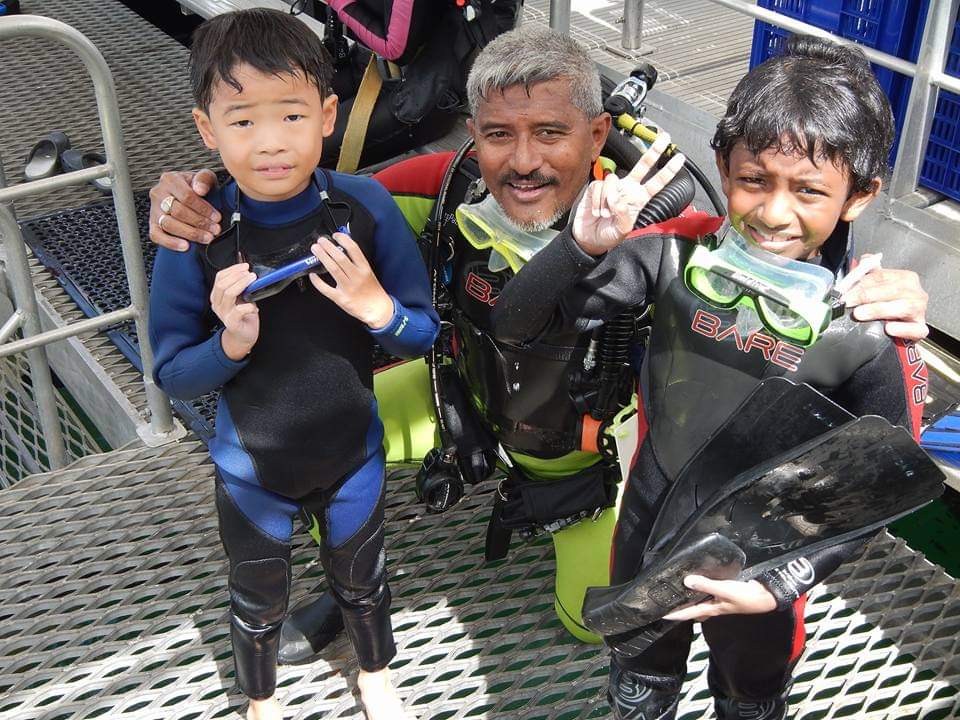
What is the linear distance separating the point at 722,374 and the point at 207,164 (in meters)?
3.31

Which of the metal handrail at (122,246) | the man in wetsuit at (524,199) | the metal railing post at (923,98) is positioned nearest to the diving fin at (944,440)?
the metal railing post at (923,98)

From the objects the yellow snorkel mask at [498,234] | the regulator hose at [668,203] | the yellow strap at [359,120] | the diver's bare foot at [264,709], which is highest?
the regulator hose at [668,203]

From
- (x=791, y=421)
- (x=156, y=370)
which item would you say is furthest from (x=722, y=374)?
(x=156, y=370)

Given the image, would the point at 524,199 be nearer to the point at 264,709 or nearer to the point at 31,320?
the point at 264,709

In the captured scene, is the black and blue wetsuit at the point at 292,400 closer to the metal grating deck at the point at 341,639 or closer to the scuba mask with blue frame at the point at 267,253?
the scuba mask with blue frame at the point at 267,253

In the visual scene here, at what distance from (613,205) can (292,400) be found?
0.80 metres

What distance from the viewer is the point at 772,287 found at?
67.2 inches

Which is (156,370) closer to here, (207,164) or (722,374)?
(722,374)

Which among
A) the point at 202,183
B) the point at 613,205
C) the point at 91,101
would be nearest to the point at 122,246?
the point at 202,183

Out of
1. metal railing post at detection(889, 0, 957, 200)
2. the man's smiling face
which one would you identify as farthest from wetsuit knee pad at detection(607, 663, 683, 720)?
metal railing post at detection(889, 0, 957, 200)

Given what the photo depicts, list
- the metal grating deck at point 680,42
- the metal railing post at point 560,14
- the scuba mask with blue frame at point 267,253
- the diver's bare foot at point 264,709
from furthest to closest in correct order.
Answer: the metal grating deck at point 680,42, the metal railing post at point 560,14, the diver's bare foot at point 264,709, the scuba mask with blue frame at point 267,253

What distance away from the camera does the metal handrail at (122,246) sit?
2629 mm

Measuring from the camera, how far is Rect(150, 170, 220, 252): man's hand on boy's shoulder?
2.09 m

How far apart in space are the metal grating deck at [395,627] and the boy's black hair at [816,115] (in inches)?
52.2
